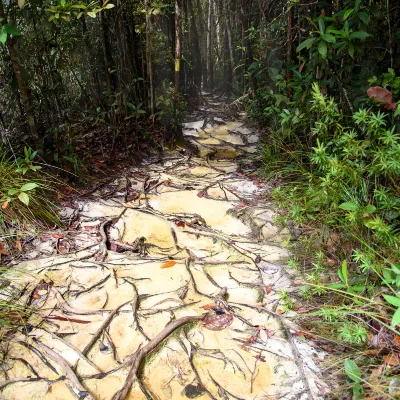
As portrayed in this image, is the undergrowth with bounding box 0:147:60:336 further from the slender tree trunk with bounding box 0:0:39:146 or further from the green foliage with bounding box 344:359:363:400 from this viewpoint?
the green foliage with bounding box 344:359:363:400

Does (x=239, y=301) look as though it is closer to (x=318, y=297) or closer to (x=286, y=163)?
(x=318, y=297)

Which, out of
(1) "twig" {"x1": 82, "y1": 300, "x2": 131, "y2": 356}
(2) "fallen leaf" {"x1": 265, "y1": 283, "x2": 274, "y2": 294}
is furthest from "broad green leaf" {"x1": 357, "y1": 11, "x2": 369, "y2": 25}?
(1) "twig" {"x1": 82, "y1": 300, "x2": 131, "y2": 356}

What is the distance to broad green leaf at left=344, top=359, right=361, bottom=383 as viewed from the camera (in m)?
1.43

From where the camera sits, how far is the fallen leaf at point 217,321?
1.91 meters

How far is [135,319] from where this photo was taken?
1943 millimetres

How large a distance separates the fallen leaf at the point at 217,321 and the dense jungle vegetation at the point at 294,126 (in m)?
0.40

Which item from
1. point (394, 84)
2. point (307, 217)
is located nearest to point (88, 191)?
point (307, 217)

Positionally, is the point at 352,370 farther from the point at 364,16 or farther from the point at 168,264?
the point at 364,16

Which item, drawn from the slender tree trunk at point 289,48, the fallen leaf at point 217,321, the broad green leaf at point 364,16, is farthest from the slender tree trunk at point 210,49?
the fallen leaf at point 217,321

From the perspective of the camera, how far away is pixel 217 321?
194 cm

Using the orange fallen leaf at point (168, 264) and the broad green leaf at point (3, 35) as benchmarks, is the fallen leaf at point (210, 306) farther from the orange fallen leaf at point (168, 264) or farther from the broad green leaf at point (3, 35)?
the broad green leaf at point (3, 35)

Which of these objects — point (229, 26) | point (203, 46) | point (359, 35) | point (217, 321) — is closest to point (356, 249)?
point (217, 321)

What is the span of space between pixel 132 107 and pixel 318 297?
3.27 metres

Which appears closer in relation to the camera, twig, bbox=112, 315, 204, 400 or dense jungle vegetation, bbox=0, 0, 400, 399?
twig, bbox=112, 315, 204, 400
